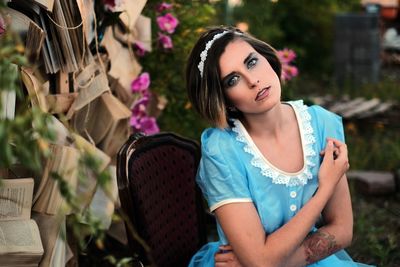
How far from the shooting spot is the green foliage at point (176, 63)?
4.35 m

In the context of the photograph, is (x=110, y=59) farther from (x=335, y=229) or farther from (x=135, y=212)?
(x=335, y=229)

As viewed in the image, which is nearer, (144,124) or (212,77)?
(212,77)

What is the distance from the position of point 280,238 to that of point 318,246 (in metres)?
0.19

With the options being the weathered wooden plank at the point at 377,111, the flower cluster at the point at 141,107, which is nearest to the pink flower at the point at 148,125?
the flower cluster at the point at 141,107

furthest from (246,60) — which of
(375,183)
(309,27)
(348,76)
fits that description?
(309,27)

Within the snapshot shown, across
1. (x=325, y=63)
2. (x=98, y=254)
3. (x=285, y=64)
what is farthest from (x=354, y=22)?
(x=98, y=254)

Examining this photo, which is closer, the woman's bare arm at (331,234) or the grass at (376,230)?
the woman's bare arm at (331,234)

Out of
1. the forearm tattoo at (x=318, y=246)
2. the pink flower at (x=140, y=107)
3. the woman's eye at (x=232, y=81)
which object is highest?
the woman's eye at (x=232, y=81)

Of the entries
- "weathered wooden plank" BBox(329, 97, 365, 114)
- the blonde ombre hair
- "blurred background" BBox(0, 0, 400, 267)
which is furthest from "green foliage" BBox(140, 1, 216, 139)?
"weathered wooden plank" BBox(329, 97, 365, 114)

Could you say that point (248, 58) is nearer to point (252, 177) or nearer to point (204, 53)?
point (204, 53)

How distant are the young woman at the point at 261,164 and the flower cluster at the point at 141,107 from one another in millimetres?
1119

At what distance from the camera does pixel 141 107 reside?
3848mm

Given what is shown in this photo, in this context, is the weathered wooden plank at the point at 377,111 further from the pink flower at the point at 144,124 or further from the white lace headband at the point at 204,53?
the white lace headband at the point at 204,53

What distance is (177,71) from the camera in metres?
4.48
